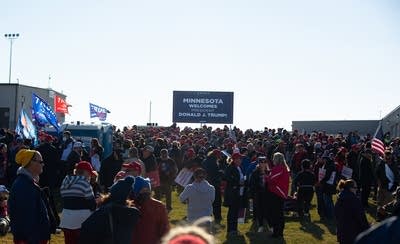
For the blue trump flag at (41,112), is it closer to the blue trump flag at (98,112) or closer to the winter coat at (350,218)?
the winter coat at (350,218)

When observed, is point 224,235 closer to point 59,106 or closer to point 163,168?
point 163,168

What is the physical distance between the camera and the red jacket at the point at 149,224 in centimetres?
719

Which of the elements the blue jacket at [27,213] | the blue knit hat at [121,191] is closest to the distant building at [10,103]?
the blue jacket at [27,213]

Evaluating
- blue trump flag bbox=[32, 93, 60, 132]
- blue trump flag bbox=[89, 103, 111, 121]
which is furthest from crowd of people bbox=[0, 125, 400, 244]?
blue trump flag bbox=[89, 103, 111, 121]

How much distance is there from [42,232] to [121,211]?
68.1 inches

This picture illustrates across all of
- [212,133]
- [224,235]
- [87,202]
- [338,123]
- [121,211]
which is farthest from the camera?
[338,123]

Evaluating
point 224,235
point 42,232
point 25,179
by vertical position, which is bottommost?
point 224,235

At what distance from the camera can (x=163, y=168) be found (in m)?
17.8

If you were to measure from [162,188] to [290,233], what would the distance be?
469 centimetres

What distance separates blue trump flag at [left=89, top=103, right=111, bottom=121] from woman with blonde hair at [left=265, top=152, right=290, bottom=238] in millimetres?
26409

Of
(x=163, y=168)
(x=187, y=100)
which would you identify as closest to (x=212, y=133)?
(x=187, y=100)

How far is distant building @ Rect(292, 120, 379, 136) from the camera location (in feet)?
196

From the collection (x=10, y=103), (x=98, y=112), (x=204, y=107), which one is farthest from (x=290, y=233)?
(x=10, y=103)

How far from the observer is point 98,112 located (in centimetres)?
3991
